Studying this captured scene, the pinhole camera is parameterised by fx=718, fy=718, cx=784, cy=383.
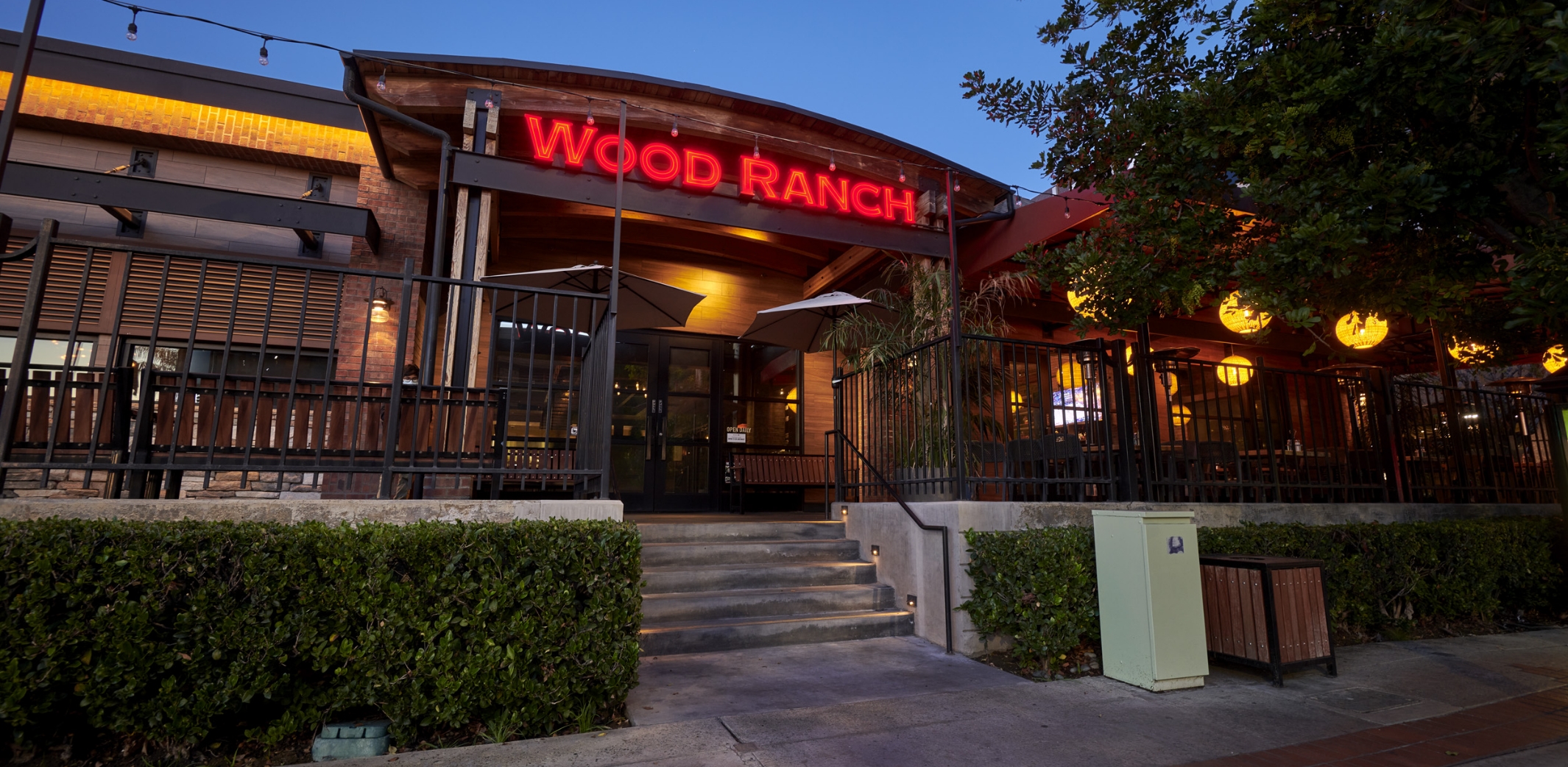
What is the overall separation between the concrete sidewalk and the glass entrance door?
4752mm

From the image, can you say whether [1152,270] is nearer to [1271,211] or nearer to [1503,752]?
[1271,211]

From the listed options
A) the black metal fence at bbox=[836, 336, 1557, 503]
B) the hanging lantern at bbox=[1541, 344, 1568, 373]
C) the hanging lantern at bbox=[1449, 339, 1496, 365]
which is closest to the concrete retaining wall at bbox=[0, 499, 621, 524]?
the black metal fence at bbox=[836, 336, 1557, 503]

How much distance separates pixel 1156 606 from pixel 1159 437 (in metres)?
2.16

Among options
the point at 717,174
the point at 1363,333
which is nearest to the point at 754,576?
the point at 717,174

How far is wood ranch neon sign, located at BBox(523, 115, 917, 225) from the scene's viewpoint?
7512mm

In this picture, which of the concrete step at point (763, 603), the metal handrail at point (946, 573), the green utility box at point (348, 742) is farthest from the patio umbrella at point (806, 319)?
the green utility box at point (348, 742)

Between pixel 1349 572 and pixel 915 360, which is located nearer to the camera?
pixel 1349 572

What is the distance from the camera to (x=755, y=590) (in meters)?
5.26

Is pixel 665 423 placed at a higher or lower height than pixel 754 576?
higher

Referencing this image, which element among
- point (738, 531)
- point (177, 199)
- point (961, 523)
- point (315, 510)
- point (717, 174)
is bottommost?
point (738, 531)

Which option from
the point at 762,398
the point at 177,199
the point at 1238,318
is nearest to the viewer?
the point at 1238,318

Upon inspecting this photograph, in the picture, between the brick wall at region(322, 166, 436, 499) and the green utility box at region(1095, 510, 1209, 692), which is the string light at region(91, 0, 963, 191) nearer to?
the brick wall at region(322, 166, 436, 499)

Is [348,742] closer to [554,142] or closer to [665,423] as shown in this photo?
[554,142]

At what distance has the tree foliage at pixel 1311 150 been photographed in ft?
11.9
